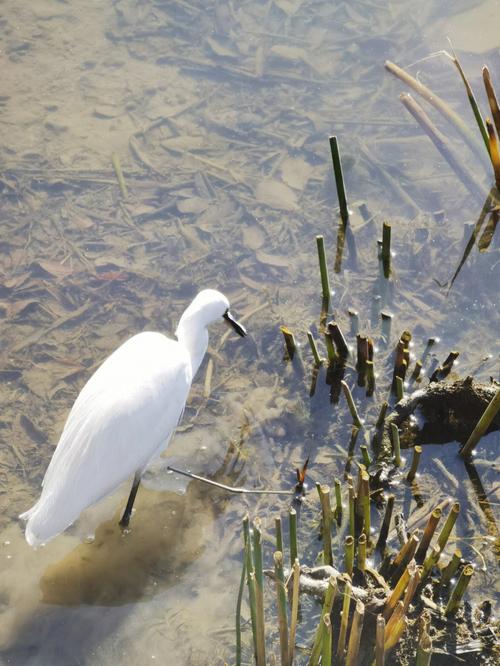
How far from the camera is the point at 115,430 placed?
4.21 meters

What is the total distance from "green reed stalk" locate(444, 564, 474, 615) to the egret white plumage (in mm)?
1769

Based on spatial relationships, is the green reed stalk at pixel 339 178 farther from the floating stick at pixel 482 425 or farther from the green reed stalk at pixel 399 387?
the floating stick at pixel 482 425

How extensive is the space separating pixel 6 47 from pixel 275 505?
19.7ft

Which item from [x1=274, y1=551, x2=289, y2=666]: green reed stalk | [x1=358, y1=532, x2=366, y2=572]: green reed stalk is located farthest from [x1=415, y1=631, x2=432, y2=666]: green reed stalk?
[x1=358, y1=532, x2=366, y2=572]: green reed stalk

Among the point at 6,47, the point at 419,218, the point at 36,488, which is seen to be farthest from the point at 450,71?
the point at 36,488

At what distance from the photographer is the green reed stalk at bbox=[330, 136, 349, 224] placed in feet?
17.3

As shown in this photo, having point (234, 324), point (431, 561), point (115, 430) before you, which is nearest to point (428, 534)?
point (431, 561)

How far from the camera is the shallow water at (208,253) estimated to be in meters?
4.22

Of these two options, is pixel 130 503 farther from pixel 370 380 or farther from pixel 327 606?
pixel 327 606

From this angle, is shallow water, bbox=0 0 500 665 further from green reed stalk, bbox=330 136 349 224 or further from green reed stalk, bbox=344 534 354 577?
green reed stalk, bbox=344 534 354 577

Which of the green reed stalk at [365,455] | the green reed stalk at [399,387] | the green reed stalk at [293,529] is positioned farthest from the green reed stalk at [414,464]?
the green reed stalk at [293,529]

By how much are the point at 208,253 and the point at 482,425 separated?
2.82m

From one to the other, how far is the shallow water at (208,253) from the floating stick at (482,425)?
138mm

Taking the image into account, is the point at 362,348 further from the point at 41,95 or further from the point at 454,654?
the point at 41,95
